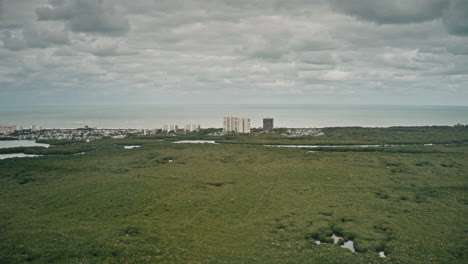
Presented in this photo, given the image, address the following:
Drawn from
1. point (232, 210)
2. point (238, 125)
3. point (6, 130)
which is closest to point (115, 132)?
point (6, 130)

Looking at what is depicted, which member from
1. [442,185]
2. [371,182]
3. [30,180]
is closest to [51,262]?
[30,180]

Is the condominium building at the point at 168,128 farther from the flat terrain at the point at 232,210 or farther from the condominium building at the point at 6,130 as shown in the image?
the flat terrain at the point at 232,210

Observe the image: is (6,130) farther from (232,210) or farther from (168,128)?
(232,210)

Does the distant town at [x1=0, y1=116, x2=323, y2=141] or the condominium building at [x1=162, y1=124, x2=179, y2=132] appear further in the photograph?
the condominium building at [x1=162, y1=124, x2=179, y2=132]

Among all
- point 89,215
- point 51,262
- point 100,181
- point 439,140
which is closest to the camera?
point 51,262

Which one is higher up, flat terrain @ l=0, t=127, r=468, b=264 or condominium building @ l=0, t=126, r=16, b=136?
condominium building @ l=0, t=126, r=16, b=136

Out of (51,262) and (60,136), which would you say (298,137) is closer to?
(60,136)

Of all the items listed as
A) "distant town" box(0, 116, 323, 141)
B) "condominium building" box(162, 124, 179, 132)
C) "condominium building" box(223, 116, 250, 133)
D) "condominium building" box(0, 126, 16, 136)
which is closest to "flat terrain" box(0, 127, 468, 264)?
"distant town" box(0, 116, 323, 141)

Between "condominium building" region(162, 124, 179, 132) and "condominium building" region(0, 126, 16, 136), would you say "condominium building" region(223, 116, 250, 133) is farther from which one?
"condominium building" region(0, 126, 16, 136)
